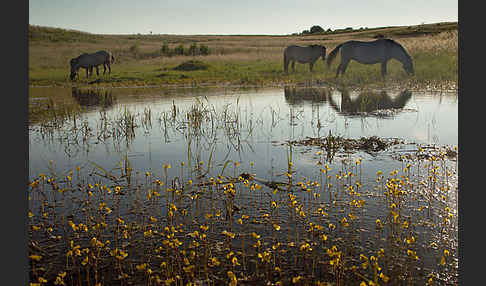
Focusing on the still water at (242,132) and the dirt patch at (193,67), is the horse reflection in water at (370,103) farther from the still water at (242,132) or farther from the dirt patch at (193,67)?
the dirt patch at (193,67)

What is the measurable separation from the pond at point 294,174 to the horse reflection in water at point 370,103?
10 cm

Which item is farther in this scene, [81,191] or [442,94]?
[442,94]

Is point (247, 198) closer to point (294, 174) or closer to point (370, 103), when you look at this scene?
point (294, 174)

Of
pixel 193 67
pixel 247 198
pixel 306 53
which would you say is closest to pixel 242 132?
pixel 247 198

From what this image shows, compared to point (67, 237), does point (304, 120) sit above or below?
above

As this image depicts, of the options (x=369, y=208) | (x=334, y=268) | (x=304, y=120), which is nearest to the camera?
(x=334, y=268)

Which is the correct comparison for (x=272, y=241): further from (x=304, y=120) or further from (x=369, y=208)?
(x=304, y=120)

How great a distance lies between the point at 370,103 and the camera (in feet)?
36.1

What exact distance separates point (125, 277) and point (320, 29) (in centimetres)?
8907

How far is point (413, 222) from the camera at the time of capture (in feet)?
12.6

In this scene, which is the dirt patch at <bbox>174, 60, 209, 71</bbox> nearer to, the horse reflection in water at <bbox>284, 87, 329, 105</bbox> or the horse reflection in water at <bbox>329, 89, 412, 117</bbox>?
the horse reflection in water at <bbox>284, 87, 329, 105</bbox>

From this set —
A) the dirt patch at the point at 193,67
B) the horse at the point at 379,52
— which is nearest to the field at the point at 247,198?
the horse at the point at 379,52

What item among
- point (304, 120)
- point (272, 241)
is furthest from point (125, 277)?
point (304, 120)

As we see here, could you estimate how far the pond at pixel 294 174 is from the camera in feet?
11.3
